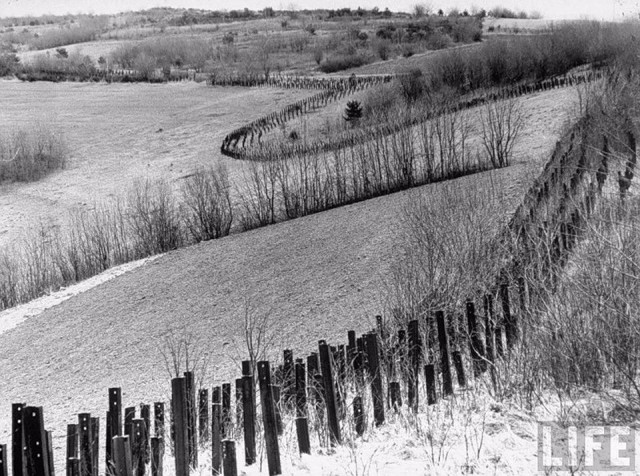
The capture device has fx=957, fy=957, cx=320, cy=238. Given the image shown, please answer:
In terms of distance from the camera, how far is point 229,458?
8086 mm

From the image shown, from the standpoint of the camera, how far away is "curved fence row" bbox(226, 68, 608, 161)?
3806 centimetres

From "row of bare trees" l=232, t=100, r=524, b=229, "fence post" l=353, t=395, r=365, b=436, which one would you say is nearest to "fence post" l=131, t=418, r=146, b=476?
"fence post" l=353, t=395, r=365, b=436

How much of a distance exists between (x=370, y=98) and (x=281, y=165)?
1882 centimetres

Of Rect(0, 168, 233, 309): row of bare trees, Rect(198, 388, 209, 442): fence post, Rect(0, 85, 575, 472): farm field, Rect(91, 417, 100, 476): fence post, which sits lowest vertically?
Rect(0, 168, 233, 309): row of bare trees

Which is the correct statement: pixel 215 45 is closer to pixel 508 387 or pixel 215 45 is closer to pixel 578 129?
pixel 578 129

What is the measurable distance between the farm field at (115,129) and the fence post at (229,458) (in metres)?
34.2

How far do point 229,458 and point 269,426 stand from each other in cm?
56

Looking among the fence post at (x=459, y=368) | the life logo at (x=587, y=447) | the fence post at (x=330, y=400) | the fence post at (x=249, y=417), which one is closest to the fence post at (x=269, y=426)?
the fence post at (x=249, y=417)

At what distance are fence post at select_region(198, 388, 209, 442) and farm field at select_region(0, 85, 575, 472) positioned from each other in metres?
4.25

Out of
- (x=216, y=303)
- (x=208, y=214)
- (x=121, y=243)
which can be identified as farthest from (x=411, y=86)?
(x=216, y=303)

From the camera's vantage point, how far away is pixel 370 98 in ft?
177

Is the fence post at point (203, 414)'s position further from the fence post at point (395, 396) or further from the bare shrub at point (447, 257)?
the bare shrub at point (447, 257)

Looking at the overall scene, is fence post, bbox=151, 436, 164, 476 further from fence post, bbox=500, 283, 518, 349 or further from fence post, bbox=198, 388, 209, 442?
fence post, bbox=500, 283, 518, 349

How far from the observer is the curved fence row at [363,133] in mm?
38062
